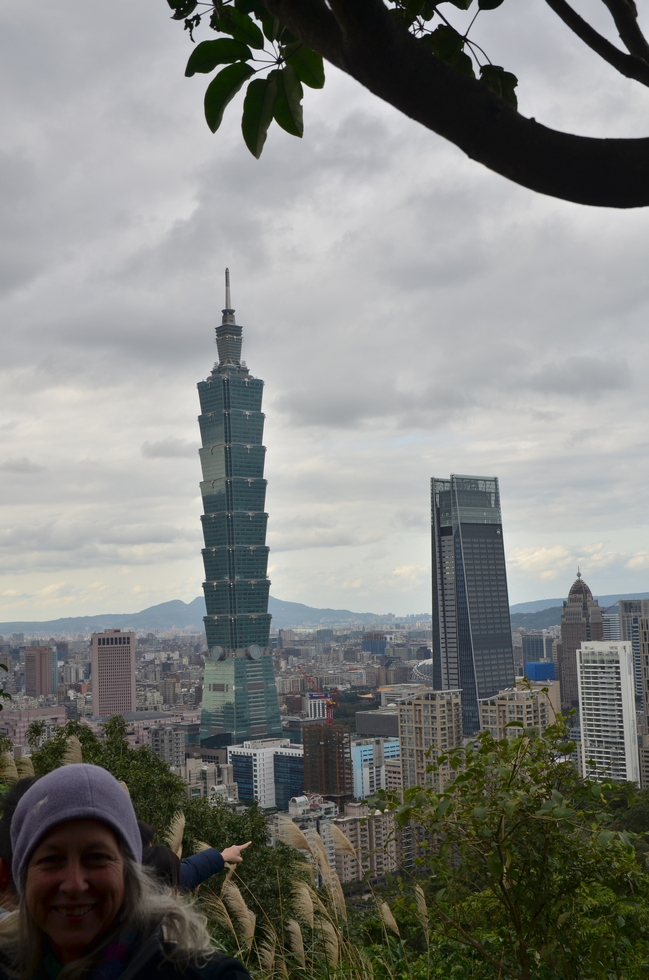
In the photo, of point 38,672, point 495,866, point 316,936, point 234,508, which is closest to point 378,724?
point 234,508

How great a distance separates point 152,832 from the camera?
1.36 m

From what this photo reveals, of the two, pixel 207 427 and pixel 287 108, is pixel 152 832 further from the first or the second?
pixel 207 427

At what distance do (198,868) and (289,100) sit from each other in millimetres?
1195

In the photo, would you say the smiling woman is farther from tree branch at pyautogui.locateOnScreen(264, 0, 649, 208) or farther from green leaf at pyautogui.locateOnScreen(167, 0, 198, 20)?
green leaf at pyautogui.locateOnScreen(167, 0, 198, 20)

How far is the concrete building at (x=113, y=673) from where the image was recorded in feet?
183

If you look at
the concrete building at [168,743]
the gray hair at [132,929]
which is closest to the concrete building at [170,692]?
the concrete building at [168,743]

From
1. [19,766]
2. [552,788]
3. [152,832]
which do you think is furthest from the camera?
[19,766]

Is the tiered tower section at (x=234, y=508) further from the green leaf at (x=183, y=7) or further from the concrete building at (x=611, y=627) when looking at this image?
the green leaf at (x=183, y=7)

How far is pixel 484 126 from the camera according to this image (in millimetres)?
606

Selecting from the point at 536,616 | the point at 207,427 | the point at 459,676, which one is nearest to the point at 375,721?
the point at 459,676

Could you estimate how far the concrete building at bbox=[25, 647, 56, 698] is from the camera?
200ft

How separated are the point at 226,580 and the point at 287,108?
47.4 m

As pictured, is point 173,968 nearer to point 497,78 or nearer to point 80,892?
point 80,892

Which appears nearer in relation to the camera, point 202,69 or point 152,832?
point 202,69
